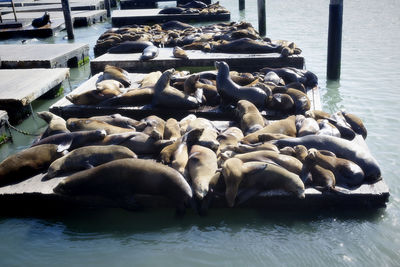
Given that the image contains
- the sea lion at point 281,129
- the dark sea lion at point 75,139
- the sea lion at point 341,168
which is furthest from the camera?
the sea lion at point 281,129

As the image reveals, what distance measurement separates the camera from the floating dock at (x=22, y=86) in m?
6.29

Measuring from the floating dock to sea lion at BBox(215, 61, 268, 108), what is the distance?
2.97 meters

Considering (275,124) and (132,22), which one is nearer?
(275,124)

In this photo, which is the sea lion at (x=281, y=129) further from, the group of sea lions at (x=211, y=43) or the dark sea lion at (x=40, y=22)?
the dark sea lion at (x=40, y=22)

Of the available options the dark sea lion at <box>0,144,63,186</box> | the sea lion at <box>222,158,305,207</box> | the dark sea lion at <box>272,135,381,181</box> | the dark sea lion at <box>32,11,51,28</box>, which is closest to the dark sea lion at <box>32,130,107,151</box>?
the dark sea lion at <box>0,144,63,186</box>

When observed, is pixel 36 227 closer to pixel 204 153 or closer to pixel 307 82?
pixel 204 153

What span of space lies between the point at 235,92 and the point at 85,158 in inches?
97.7

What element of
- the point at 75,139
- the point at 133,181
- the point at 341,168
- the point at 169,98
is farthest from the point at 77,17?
the point at 341,168

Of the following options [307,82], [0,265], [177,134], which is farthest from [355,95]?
[0,265]

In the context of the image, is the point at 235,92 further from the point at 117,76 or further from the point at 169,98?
the point at 117,76

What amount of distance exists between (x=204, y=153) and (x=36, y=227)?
169 cm

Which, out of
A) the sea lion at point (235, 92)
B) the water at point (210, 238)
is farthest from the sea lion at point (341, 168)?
the sea lion at point (235, 92)

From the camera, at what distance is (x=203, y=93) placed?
6105 mm

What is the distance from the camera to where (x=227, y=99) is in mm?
5910
